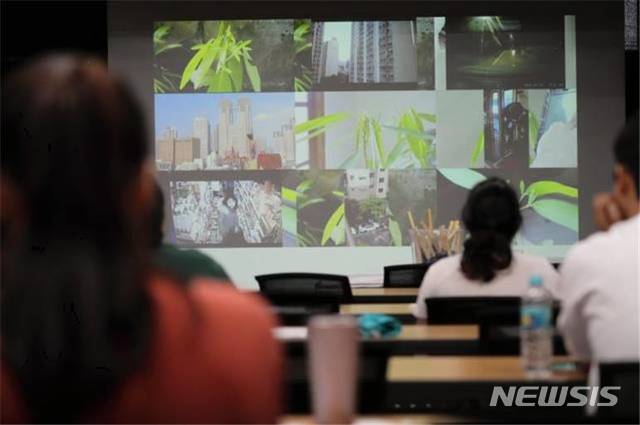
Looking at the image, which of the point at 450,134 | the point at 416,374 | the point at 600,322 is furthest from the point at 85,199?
the point at 450,134

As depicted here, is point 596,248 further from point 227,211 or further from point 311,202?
point 227,211

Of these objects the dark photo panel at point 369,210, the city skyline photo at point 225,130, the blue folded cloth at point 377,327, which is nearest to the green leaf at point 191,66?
the city skyline photo at point 225,130

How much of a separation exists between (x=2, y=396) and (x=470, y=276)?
8.71 ft

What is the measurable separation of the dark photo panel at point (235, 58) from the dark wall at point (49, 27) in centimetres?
66

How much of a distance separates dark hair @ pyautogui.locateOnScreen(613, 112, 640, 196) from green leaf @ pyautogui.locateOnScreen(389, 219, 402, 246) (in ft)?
18.5

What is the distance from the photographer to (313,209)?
26.9ft

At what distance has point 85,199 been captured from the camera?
1.11 m

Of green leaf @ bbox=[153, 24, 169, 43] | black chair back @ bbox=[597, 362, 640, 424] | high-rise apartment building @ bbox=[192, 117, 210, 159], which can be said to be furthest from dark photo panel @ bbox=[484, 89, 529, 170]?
black chair back @ bbox=[597, 362, 640, 424]

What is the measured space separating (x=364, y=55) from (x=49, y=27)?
241 cm

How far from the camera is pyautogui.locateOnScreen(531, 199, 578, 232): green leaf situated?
819cm

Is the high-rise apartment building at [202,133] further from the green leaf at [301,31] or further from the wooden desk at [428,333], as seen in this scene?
the wooden desk at [428,333]

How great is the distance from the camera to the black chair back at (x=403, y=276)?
6039 mm

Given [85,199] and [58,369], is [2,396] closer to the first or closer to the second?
[58,369]

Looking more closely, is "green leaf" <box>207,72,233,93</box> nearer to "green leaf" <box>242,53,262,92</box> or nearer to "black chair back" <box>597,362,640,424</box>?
"green leaf" <box>242,53,262,92</box>
